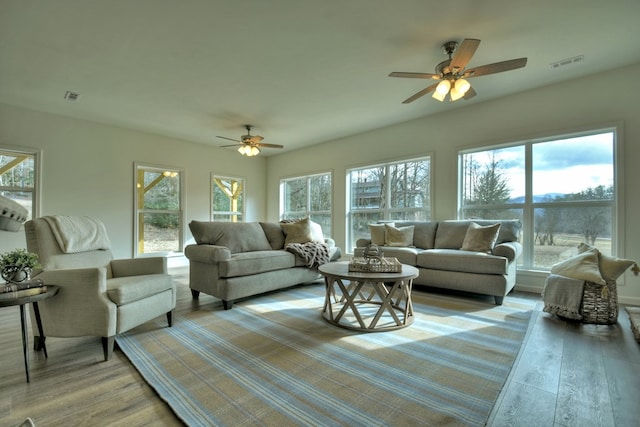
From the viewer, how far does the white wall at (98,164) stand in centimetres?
438

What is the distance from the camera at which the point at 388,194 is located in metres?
5.41

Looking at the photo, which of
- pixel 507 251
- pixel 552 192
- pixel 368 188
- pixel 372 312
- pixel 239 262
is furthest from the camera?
pixel 368 188

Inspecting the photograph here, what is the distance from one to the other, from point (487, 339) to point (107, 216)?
19.4ft

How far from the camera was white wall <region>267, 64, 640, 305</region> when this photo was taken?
127 inches

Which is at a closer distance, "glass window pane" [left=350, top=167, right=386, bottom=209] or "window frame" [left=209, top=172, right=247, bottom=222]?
"glass window pane" [left=350, top=167, right=386, bottom=209]

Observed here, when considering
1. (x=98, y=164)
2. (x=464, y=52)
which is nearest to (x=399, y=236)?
(x=464, y=52)

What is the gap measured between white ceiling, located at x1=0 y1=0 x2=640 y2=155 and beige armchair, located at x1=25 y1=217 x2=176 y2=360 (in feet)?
5.71

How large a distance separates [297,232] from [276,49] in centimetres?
237

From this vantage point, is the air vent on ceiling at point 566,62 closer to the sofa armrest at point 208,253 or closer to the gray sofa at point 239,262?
the gray sofa at point 239,262

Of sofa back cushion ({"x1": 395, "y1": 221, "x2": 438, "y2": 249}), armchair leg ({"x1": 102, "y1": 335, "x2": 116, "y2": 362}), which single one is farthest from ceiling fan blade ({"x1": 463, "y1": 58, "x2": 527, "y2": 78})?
armchair leg ({"x1": 102, "y1": 335, "x2": 116, "y2": 362})

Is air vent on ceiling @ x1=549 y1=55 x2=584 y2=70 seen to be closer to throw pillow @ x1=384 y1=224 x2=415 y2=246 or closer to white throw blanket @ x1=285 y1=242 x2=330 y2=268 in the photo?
throw pillow @ x1=384 y1=224 x2=415 y2=246

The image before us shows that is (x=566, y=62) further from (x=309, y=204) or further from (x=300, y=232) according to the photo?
(x=309, y=204)

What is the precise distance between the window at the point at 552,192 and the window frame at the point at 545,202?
0.01 meters

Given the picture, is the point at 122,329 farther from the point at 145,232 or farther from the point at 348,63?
the point at 145,232
